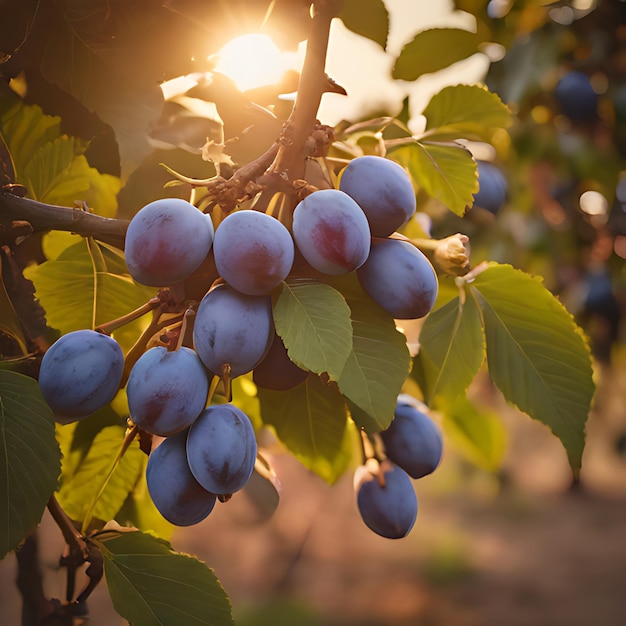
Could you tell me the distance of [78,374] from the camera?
1.19 feet

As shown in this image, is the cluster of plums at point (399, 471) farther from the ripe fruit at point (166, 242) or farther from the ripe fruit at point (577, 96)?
the ripe fruit at point (577, 96)

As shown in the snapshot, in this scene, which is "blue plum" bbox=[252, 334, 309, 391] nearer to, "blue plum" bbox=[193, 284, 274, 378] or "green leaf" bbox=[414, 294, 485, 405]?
"blue plum" bbox=[193, 284, 274, 378]

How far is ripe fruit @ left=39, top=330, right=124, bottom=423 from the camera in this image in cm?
37

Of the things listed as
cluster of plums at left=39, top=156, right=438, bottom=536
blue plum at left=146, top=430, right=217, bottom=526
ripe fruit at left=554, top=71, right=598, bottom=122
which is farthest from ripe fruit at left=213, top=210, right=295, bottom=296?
ripe fruit at left=554, top=71, right=598, bottom=122

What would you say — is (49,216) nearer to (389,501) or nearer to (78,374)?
(78,374)

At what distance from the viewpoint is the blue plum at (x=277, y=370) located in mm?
383

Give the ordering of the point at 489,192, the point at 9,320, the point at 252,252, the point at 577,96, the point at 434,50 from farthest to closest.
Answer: the point at 577,96, the point at 489,192, the point at 434,50, the point at 9,320, the point at 252,252

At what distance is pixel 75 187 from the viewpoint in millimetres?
505

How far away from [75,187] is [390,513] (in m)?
0.35

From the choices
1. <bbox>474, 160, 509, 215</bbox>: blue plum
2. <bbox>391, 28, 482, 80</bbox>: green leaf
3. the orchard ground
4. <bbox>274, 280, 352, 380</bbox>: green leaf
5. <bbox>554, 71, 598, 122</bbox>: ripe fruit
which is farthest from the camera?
the orchard ground

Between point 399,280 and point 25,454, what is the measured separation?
22 cm

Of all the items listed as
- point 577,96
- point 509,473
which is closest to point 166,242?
point 577,96

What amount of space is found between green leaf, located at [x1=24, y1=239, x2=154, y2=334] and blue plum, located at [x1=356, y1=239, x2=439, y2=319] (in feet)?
0.57

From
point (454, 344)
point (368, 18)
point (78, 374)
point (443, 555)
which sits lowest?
point (443, 555)
